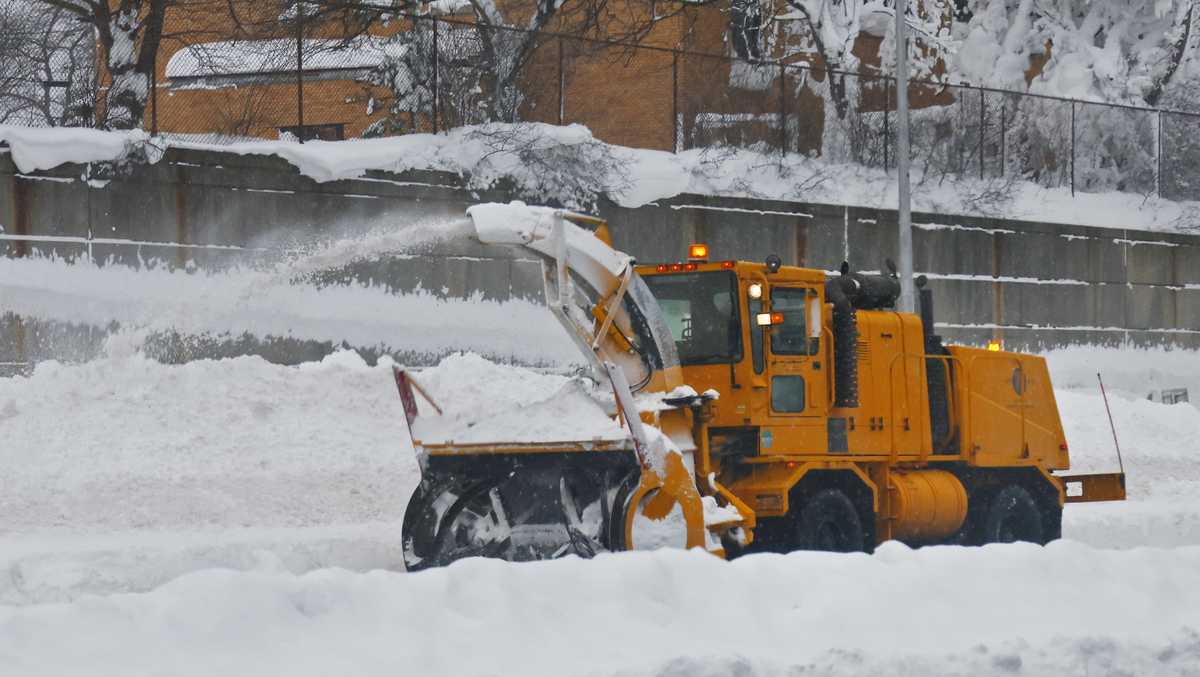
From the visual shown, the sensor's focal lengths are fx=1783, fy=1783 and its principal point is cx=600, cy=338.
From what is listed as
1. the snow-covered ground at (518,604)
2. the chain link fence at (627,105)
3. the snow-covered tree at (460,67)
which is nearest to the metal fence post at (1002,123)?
the chain link fence at (627,105)

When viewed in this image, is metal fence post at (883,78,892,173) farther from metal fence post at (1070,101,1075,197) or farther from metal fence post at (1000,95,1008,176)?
metal fence post at (1070,101,1075,197)

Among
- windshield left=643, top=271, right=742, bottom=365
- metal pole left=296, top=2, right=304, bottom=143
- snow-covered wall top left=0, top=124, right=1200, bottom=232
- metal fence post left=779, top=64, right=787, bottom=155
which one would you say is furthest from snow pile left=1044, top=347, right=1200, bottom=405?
windshield left=643, top=271, right=742, bottom=365

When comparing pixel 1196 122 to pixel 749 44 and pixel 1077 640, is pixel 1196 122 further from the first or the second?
pixel 1077 640

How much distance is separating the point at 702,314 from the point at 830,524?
2101 mm

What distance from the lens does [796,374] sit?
1465 centimetres

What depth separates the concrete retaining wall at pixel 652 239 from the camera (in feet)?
67.8

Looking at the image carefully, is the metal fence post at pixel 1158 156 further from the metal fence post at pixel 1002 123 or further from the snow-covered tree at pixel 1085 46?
the metal fence post at pixel 1002 123

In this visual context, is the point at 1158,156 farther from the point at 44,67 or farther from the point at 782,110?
the point at 44,67

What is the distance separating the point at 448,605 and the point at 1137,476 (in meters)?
19.4

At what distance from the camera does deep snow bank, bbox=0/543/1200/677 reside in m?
7.33

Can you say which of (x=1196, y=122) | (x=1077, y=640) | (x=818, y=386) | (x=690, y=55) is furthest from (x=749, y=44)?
(x=1077, y=640)

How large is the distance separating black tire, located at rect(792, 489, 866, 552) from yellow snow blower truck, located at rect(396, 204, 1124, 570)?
2 centimetres

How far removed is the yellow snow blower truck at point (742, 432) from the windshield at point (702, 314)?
0.02 metres

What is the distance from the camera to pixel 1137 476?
25.6 meters
